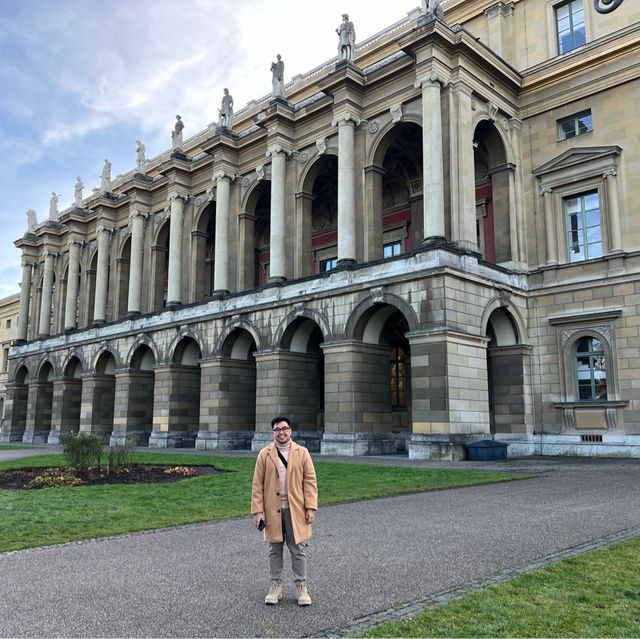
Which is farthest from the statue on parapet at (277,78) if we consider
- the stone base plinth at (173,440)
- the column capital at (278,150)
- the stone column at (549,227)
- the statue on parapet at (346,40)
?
the stone base plinth at (173,440)

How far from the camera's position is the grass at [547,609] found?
5.67 meters

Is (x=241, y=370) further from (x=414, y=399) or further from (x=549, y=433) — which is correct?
(x=549, y=433)

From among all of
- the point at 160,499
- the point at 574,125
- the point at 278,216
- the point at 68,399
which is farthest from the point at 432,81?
the point at 68,399

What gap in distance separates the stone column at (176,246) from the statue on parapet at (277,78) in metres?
10.1

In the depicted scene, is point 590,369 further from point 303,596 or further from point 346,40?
point 303,596

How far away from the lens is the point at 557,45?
3155cm

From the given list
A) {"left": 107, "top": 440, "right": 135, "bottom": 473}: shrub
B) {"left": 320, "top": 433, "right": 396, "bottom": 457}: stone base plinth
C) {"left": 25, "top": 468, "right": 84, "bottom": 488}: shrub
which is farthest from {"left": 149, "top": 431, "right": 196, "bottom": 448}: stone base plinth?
{"left": 25, "top": 468, "right": 84, "bottom": 488}: shrub

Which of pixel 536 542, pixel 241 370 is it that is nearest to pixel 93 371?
pixel 241 370

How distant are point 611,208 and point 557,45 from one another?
9148 mm

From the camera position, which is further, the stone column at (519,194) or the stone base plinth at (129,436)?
the stone base plinth at (129,436)

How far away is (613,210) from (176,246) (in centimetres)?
2606

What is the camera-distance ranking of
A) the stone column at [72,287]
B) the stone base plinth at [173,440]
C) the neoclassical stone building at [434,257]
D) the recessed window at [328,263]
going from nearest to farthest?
1. the neoclassical stone building at [434,257]
2. the stone base plinth at [173,440]
3. the recessed window at [328,263]
4. the stone column at [72,287]

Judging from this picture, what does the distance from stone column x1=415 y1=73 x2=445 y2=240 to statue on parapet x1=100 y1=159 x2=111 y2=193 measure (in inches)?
1186

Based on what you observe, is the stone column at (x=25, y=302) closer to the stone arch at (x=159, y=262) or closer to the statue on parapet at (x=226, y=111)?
the stone arch at (x=159, y=262)
